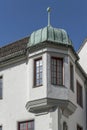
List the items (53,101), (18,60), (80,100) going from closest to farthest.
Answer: (53,101) < (18,60) < (80,100)

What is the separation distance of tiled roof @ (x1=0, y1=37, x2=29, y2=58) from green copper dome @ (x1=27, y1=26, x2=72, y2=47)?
1.62 meters

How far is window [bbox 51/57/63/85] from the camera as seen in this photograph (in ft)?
119

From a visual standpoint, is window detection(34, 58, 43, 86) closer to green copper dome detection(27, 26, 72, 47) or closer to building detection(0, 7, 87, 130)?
building detection(0, 7, 87, 130)

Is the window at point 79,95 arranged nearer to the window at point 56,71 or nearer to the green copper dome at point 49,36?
the window at point 56,71

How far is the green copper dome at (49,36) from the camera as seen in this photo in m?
36.8

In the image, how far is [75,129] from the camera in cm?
3912

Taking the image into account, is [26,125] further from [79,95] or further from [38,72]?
[79,95]

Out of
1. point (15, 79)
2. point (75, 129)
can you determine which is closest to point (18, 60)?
point (15, 79)

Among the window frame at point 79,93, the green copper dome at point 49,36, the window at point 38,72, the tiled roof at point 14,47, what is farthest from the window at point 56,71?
the window frame at point 79,93

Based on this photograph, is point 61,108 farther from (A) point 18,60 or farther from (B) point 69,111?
(A) point 18,60

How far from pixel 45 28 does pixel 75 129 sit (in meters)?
7.98

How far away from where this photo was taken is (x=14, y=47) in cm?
4209

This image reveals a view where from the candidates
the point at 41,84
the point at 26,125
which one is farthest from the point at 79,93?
the point at 26,125

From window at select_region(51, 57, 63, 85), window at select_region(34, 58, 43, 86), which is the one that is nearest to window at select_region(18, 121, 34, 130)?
window at select_region(34, 58, 43, 86)
